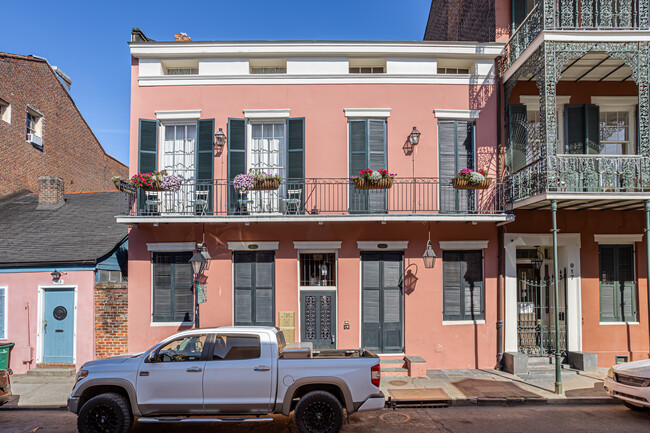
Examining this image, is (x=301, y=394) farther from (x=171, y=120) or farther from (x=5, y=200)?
(x=5, y=200)

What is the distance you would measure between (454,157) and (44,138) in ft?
53.7

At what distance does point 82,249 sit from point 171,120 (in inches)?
168

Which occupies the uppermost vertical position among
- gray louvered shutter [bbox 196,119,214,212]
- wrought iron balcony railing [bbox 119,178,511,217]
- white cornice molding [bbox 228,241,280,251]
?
gray louvered shutter [bbox 196,119,214,212]

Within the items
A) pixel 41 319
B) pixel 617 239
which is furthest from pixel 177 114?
pixel 617 239

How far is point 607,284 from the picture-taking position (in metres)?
11.3

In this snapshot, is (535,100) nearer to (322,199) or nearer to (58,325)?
(322,199)

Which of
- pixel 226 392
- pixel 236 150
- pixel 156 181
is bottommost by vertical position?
pixel 226 392

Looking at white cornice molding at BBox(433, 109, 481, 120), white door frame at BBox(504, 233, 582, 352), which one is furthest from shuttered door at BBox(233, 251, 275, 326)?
white door frame at BBox(504, 233, 582, 352)

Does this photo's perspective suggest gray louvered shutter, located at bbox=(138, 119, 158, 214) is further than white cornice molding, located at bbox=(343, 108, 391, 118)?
No

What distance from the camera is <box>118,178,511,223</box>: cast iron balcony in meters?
10.9

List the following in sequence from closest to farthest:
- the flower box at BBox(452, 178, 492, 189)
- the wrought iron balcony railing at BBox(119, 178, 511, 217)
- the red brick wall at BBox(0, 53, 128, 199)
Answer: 1. the flower box at BBox(452, 178, 492, 189)
2. the wrought iron balcony railing at BBox(119, 178, 511, 217)
3. the red brick wall at BBox(0, 53, 128, 199)

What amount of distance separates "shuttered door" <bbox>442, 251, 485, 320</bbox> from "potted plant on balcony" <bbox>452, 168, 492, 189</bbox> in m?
1.85

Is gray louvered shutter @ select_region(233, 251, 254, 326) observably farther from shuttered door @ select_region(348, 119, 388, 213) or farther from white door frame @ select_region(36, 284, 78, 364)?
white door frame @ select_region(36, 284, 78, 364)

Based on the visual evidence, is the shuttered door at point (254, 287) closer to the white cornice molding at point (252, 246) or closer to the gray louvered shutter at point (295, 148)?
the white cornice molding at point (252, 246)
